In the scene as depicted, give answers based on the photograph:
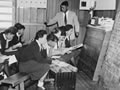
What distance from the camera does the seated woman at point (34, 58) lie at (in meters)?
3.41

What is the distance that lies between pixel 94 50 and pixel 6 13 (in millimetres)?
2589

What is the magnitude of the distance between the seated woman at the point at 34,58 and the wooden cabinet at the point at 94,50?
1.25 meters

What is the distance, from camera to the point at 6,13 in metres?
5.83

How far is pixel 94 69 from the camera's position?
14.8 feet

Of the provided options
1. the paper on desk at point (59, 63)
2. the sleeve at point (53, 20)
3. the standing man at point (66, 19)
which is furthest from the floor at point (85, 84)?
the sleeve at point (53, 20)

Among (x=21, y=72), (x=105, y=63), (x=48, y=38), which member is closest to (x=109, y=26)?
(x=105, y=63)

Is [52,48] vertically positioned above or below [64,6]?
below

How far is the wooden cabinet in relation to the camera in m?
4.33

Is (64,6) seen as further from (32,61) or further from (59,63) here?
(32,61)

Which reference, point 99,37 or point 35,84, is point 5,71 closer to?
point 35,84

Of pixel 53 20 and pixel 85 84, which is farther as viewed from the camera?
pixel 53 20

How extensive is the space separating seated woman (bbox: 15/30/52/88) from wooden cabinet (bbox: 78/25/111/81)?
1252 mm

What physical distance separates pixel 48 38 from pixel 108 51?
4.00 feet

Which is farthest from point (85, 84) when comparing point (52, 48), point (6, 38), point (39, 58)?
point (6, 38)
